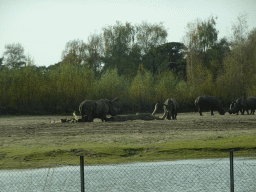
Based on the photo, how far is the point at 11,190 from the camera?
9.62 metres

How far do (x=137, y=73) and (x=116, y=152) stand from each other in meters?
42.8

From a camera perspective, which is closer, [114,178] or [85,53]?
[114,178]

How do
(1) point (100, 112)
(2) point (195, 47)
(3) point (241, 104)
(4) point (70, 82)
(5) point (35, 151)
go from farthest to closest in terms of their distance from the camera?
(2) point (195, 47) → (4) point (70, 82) → (3) point (241, 104) → (1) point (100, 112) → (5) point (35, 151)

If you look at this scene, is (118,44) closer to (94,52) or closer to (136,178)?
(94,52)

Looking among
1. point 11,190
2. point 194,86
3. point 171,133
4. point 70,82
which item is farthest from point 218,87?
point 11,190

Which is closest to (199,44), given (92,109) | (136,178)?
(92,109)

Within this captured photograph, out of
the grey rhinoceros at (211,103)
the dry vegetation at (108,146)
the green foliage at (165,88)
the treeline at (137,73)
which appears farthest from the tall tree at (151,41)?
the dry vegetation at (108,146)

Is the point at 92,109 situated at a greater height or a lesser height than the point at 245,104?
lesser

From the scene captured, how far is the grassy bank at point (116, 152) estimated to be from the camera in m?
13.6

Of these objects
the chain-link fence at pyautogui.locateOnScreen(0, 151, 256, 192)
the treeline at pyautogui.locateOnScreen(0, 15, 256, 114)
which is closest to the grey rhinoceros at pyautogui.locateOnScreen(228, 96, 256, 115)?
the treeline at pyautogui.locateOnScreen(0, 15, 256, 114)

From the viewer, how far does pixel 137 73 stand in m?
57.2

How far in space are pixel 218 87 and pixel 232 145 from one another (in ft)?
122

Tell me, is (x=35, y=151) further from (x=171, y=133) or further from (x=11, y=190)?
(x=171, y=133)

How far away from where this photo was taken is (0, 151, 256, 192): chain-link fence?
9852 mm
